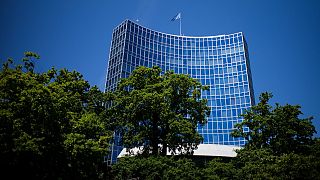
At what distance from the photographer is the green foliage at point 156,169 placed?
30234 millimetres

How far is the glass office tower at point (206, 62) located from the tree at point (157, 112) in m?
42.0

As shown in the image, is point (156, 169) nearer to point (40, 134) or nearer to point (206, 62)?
point (40, 134)

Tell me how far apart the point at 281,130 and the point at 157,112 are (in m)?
14.6

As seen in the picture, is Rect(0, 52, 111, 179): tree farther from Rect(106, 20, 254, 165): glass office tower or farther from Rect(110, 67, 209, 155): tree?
Rect(106, 20, 254, 165): glass office tower

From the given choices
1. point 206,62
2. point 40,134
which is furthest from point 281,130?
point 206,62

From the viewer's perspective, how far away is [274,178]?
26.9 meters

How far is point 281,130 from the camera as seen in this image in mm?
36406

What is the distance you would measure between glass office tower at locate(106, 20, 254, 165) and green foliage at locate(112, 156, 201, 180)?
163ft

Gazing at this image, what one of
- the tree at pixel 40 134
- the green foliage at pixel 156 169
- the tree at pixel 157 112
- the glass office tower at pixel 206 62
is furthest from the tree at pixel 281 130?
the glass office tower at pixel 206 62

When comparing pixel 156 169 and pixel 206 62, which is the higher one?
pixel 206 62

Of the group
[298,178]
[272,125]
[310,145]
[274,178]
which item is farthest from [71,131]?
[310,145]

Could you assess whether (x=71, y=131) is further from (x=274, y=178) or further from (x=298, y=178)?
(x=298, y=178)

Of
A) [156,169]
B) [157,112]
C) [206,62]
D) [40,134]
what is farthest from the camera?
[206,62]

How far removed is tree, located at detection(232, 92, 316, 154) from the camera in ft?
118
